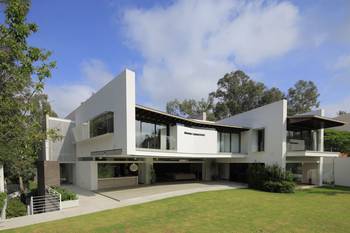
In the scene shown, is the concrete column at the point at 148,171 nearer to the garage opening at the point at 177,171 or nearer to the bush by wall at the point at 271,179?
the garage opening at the point at 177,171

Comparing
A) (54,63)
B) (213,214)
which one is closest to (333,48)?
(213,214)

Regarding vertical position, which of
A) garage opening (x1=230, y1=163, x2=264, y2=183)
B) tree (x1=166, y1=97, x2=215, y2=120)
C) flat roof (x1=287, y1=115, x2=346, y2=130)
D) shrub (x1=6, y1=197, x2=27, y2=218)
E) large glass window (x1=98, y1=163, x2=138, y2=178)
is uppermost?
tree (x1=166, y1=97, x2=215, y2=120)

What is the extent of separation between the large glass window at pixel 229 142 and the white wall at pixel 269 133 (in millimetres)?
571

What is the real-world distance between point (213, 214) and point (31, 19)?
32.2 feet

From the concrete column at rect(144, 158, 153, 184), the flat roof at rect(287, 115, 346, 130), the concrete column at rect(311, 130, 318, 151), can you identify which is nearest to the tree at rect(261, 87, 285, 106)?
the concrete column at rect(311, 130, 318, 151)

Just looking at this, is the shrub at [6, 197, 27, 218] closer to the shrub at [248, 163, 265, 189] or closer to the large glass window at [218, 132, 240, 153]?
the large glass window at [218, 132, 240, 153]

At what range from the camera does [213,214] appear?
35.0 ft

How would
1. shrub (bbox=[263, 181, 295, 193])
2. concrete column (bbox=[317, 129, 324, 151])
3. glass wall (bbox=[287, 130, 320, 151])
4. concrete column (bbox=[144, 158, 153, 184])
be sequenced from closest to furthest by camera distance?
shrub (bbox=[263, 181, 295, 193]) < glass wall (bbox=[287, 130, 320, 151]) < concrete column (bbox=[144, 158, 153, 184]) < concrete column (bbox=[317, 129, 324, 151])

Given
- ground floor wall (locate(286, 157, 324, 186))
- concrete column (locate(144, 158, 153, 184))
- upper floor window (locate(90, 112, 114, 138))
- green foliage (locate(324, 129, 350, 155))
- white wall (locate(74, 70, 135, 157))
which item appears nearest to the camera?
white wall (locate(74, 70, 135, 157))

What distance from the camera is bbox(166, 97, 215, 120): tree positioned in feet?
162

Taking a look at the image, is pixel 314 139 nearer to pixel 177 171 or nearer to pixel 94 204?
pixel 177 171

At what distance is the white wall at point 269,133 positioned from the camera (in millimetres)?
19016

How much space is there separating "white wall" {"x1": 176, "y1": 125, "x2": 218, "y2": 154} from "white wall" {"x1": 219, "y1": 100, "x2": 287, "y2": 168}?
391cm

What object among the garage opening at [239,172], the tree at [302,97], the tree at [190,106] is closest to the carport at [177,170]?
the garage opening at [239,172]
